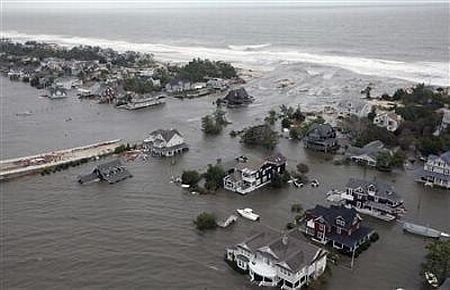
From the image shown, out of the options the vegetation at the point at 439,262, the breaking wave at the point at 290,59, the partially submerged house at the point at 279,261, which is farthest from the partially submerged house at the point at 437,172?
the breaking wave at the point at 290,59

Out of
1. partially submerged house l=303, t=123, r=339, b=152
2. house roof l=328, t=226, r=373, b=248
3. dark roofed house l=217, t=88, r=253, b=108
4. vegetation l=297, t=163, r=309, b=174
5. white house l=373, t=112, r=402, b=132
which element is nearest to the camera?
house roof l=328, t=226, r=373, b=248

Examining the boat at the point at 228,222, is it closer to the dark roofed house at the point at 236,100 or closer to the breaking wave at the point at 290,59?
the dark roofed house at the point at 236,100

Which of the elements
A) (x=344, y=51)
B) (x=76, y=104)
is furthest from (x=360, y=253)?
(x=344, y=51)

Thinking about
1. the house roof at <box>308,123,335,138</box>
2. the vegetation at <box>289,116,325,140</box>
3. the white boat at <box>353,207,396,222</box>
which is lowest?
the white boat at <box>353,207,396,222</box>

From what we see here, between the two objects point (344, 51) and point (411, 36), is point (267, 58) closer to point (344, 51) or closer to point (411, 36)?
point (344, 51)

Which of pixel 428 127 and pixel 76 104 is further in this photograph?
pixel 76 104

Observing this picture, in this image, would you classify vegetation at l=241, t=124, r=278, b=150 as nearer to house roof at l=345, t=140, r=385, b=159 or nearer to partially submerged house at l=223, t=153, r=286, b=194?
house roof at l=345, t=140, r=385, b=159

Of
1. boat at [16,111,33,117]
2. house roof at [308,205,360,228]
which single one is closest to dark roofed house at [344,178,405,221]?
house roof at [308,205,360,228]
